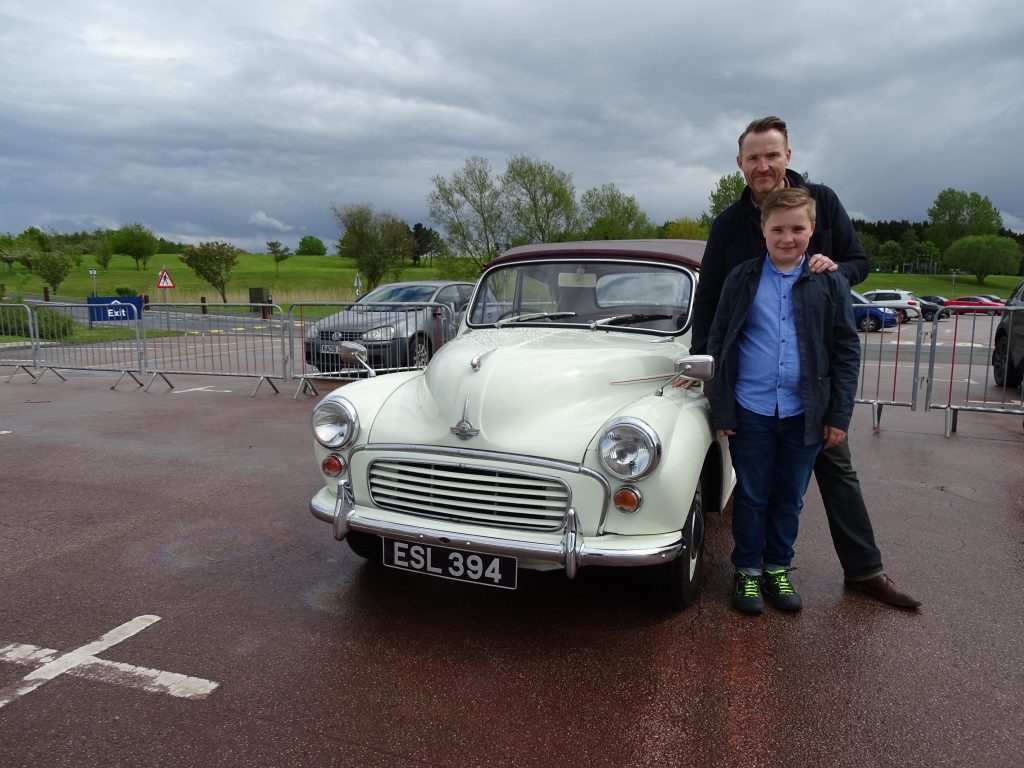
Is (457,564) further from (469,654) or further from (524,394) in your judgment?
(524,394)

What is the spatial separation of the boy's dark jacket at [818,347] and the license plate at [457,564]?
1190mm

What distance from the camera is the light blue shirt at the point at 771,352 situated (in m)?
3.21

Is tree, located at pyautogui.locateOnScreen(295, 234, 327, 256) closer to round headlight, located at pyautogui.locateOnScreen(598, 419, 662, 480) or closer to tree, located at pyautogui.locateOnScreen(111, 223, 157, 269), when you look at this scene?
tree, located at pyautogui.locateOnScreen(111, 223, 157, 269)

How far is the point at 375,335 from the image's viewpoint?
10297 mm

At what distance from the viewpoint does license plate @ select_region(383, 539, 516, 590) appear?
298 cm

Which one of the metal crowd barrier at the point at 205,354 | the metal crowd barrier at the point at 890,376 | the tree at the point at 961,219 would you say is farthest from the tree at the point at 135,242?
the tree at the point at 961,219

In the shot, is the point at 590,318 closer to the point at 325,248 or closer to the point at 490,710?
the point at 490,710

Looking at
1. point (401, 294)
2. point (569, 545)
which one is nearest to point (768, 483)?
point (569, 545)

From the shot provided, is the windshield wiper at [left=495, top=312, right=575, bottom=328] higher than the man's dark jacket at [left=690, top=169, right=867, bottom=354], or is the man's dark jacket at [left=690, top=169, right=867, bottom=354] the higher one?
the man's dark jacket at [left=690, top=169, right=867, bottom=354]

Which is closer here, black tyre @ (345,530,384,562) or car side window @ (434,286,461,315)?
black tyre @ (345,530,384,562)

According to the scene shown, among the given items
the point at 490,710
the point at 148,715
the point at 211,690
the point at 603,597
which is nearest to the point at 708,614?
the point at 603,597

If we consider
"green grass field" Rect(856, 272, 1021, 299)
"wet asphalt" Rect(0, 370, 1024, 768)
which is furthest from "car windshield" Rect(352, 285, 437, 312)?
"green grass field" Rect(856, 272, 1021, 299)

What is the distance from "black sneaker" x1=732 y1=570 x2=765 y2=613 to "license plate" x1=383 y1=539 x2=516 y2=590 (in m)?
1.20

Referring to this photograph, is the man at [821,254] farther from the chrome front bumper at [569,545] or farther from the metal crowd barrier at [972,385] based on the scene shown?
the metal crowd barrier at [972,385]
